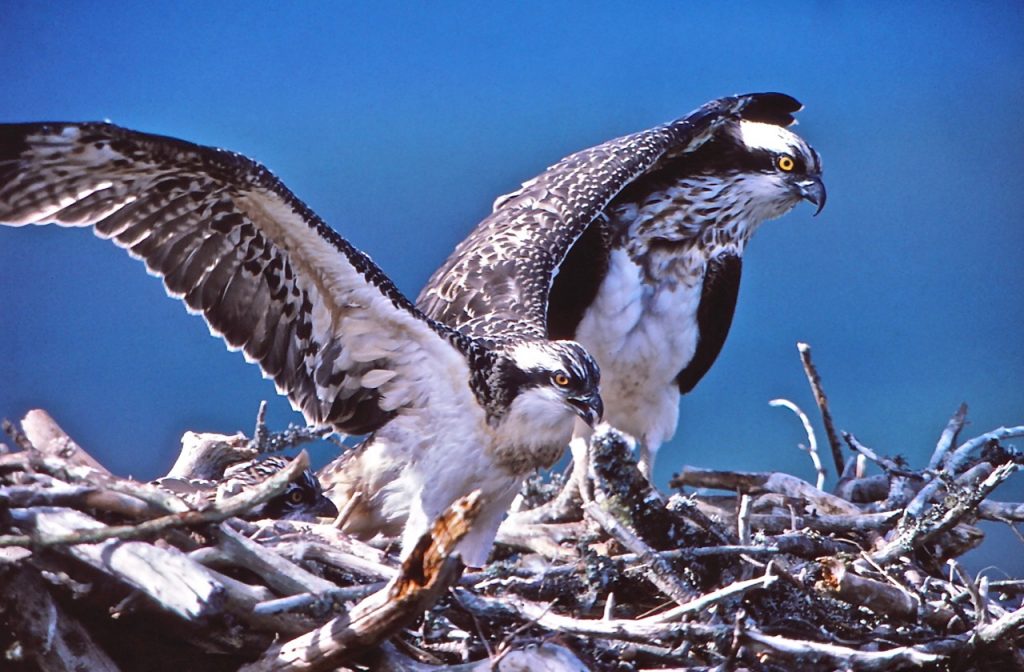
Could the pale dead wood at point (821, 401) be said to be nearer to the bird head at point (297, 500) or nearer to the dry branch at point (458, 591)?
the dry branch at point (458, 591)

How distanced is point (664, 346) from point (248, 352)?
1649 millimetres

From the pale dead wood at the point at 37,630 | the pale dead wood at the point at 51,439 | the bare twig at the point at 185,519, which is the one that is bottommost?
the pale dead wood at the point at 37,630

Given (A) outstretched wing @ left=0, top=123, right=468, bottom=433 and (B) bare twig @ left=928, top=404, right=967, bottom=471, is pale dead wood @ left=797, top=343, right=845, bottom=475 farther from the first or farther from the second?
(A) outstretched wing @ left=0, top=123, right=468, bottom=433

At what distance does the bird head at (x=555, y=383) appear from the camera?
360cm

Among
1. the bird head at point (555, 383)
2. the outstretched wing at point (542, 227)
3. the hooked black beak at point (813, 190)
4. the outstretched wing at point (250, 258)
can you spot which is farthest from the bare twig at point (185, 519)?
the hooked black beak at point (813, 190)

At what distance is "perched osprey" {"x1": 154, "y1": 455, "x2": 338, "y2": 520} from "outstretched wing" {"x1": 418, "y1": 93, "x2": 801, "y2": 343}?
0.71m

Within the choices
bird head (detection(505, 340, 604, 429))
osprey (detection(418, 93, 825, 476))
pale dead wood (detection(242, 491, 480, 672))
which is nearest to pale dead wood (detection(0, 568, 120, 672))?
pale dead wood (detection(242, 491, 480, 672))

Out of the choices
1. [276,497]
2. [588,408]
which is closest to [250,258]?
[276,497]

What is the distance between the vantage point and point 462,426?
3701 millimetres

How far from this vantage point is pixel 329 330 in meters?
3.82

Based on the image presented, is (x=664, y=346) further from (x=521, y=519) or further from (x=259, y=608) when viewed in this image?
(x=259, y=608)

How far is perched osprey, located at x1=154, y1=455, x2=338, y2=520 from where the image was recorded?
3619 mm

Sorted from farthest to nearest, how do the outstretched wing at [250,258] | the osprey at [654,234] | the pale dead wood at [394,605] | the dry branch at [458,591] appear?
the osprey at [654,234] < the outstretched wing at [250,258] < the dry branch at [458,591] < the pale dead wood at [394,605]

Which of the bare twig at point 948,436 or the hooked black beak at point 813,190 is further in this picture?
the hooked black beak at point 813,190
